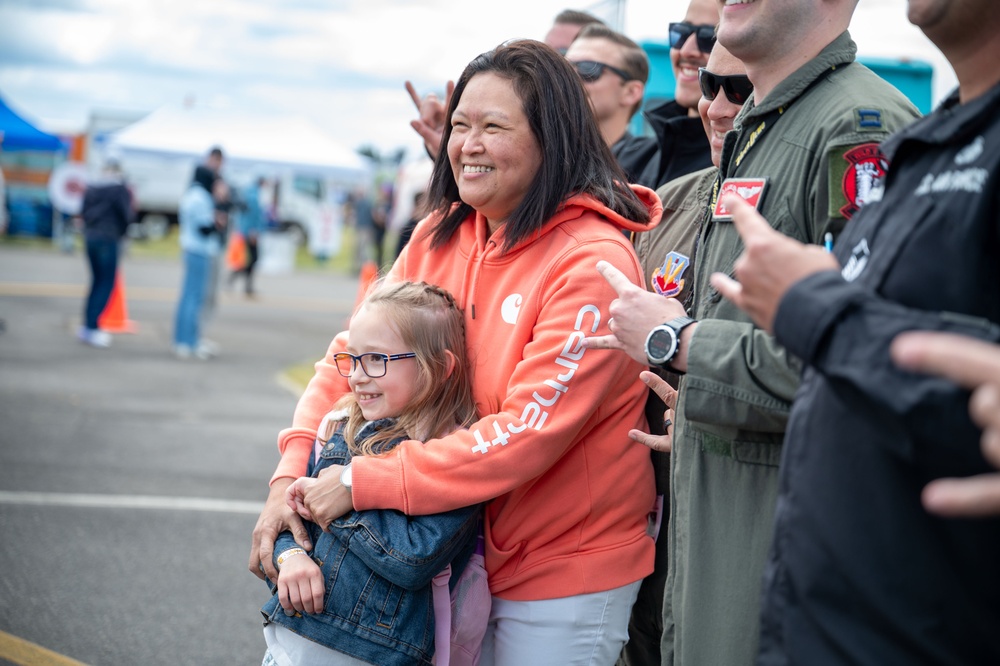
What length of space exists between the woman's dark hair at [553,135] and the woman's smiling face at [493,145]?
0.9 inches

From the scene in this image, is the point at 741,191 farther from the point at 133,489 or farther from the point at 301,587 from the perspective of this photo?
the point at 133,489

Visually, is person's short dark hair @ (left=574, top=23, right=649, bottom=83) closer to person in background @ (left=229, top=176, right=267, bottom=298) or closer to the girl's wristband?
the girl's wristband

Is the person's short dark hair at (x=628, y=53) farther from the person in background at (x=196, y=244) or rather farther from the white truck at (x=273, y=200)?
the white truck at (x=273, y=200)

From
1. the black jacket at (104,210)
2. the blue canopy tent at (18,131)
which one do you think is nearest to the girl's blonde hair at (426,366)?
the black jacket at (104,210)

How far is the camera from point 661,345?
1.91 metres

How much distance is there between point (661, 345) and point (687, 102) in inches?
70.8

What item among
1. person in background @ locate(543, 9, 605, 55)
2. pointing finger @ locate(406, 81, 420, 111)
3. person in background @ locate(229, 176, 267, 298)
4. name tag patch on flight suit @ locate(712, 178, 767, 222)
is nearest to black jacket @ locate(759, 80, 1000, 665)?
name tag patch on flight suit @ locate(712, 178, 767, 222)

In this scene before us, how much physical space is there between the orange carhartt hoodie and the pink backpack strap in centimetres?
15

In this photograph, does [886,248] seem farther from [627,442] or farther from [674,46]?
[674,46]

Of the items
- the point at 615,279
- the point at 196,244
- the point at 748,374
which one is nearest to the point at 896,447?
the point at 748,374

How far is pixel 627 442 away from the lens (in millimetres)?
2494

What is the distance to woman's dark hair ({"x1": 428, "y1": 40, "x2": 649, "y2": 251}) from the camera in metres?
2.49

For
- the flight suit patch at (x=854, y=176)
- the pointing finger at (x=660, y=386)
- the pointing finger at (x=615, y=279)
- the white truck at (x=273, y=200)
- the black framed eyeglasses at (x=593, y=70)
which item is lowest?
the white truck at (x=273, y=200)

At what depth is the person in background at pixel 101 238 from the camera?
472 inches
